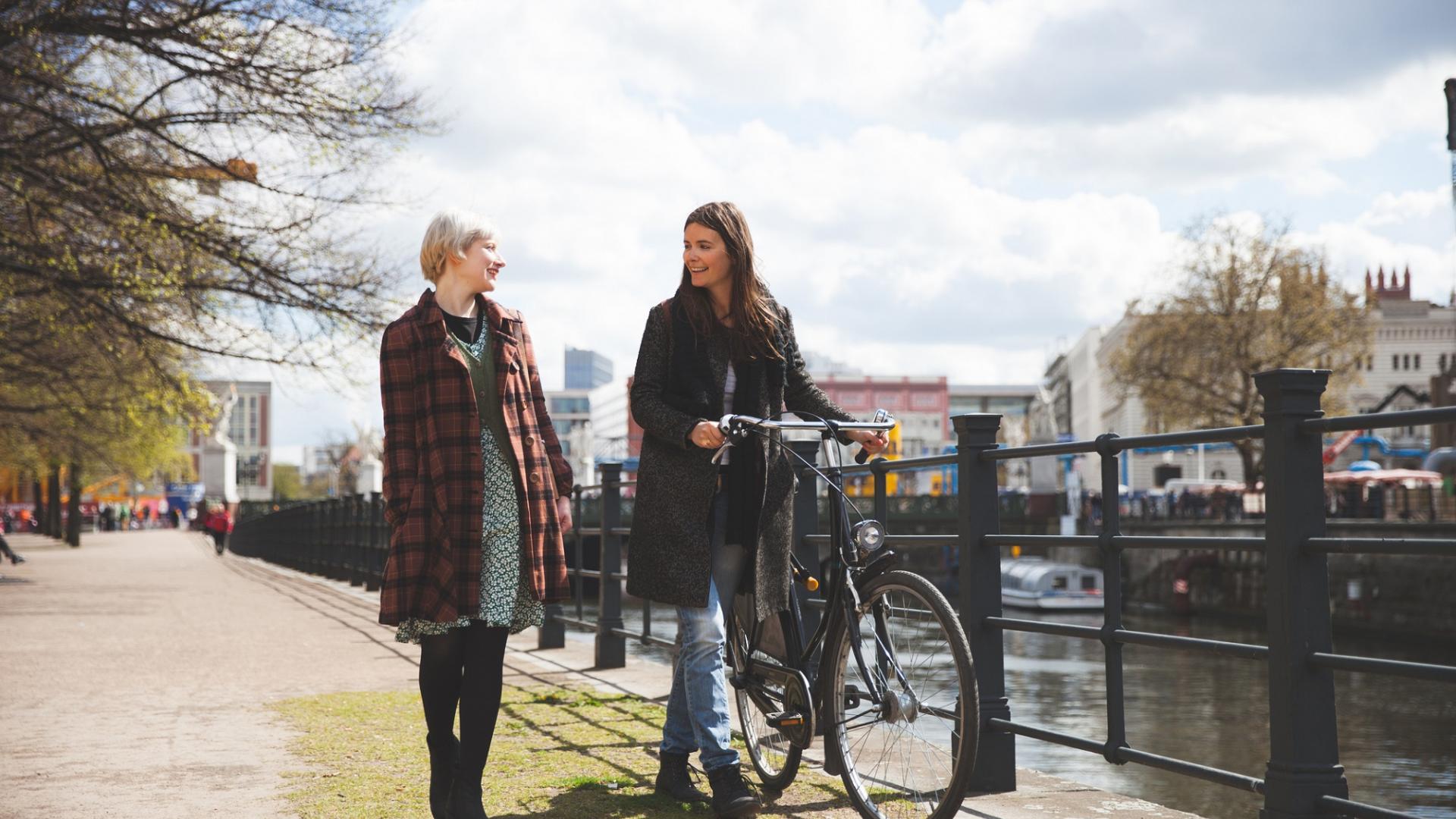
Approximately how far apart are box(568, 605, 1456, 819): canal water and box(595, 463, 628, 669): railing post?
7.05 ft

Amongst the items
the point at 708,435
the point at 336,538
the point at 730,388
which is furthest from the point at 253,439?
→ the point at 708,435

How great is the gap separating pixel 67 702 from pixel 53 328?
26.8 feet

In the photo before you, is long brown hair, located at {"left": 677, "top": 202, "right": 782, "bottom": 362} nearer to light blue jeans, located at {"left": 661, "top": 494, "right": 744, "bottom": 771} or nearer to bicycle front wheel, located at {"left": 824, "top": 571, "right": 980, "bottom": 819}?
light blue jeans, located at {"left": 661, "top": 494, "right": 744, "bottom": 771}

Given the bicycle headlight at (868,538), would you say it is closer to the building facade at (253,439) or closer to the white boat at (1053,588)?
the white boat at (1053,588)

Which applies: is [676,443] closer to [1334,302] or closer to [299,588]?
[299,588]

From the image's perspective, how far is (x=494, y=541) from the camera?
3.94m

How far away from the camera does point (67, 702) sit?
7.47 metres

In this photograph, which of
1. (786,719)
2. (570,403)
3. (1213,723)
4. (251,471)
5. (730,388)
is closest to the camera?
(786,719)

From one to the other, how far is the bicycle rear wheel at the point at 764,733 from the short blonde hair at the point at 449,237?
1486 mm

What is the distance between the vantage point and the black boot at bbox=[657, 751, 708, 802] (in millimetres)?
4492

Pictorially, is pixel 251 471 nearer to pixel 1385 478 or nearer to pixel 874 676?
pixel 1385 478

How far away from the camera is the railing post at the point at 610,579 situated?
28.1 ft

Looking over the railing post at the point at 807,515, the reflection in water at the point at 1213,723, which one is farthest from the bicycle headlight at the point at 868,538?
the reflection in water at the point at 1213,723

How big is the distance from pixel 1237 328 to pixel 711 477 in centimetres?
4590
